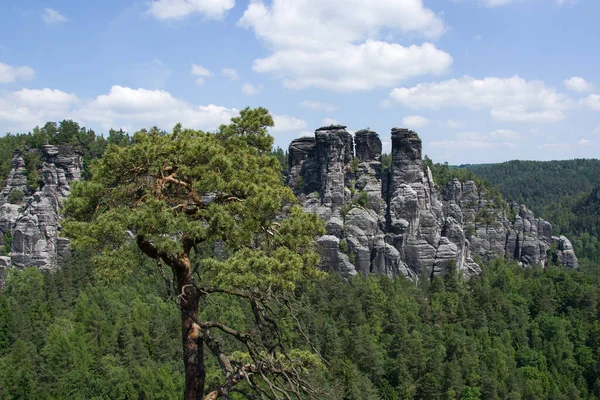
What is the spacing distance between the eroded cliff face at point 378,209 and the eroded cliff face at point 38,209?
36.7 meters

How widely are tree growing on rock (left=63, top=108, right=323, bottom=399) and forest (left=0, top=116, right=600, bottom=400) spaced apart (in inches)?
1.4

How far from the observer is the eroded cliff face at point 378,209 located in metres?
72.8

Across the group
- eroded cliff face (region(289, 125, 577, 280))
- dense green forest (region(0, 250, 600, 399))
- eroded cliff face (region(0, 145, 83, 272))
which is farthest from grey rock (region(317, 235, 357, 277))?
eroded cliff face (region(0, 145, 83, 272))

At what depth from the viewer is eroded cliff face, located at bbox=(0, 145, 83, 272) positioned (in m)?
74.7

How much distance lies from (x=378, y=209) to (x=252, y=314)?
114ft

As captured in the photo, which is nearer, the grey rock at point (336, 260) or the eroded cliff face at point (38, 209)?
the grey rock at point (336, 260)

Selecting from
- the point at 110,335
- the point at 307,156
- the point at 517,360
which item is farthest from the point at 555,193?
the point at 110,335

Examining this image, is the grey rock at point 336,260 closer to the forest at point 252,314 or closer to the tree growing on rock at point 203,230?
the forest at point 252,314

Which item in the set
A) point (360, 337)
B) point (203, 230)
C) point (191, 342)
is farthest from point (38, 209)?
point (203, 230)

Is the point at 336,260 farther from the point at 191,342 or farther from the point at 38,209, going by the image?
the point at 191,342

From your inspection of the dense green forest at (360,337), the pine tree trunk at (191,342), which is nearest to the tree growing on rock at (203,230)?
the pine tree trunk at (191,342)

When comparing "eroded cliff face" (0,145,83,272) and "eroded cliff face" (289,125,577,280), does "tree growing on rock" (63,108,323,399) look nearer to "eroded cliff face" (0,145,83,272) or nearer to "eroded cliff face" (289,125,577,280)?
"eroded cliff face" (289,125,577,280)

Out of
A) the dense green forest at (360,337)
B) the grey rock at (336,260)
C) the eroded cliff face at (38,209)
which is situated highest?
the eroded cliff face at (38,209)

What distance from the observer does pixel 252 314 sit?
4950cm
